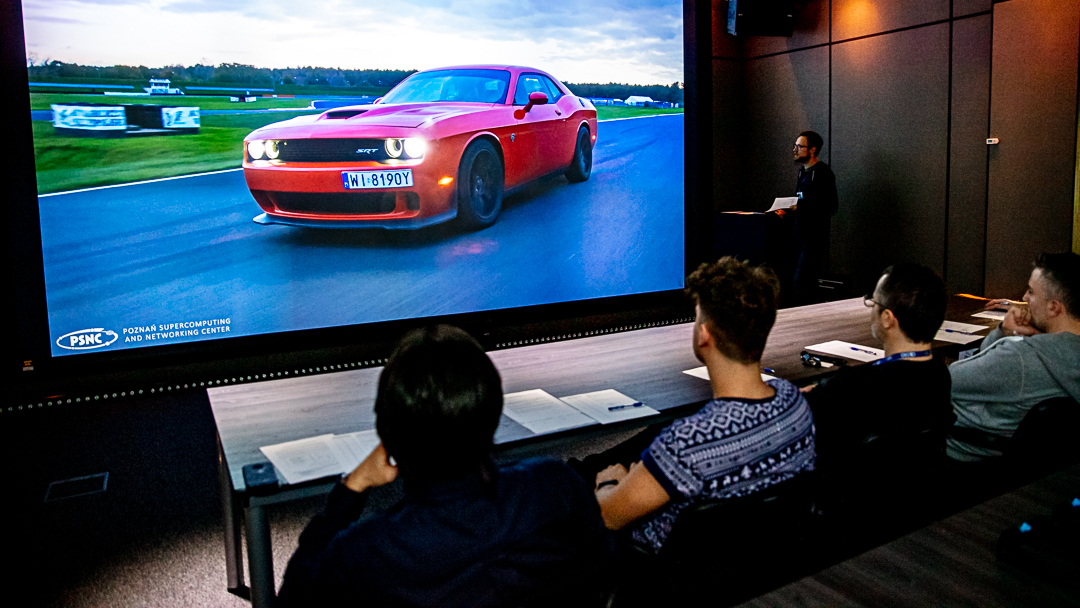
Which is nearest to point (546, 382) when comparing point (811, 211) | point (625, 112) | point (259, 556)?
point (259, 556)

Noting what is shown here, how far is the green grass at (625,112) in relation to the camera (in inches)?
163

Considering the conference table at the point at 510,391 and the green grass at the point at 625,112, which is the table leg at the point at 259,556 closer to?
the conference table at the point at 510,391

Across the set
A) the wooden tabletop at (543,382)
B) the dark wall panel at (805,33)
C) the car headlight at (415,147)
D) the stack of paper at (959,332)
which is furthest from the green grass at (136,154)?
the dark wall panel at (805,33)

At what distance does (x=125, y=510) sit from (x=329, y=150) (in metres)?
1.70

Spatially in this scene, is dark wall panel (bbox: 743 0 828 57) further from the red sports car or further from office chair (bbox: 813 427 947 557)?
office chair (bbox: 813 427 947 557)

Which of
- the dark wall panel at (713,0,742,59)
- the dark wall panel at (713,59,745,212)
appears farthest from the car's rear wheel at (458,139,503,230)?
the dark wall panel at (713,0,742,59)

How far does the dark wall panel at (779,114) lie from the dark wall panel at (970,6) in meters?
1.24

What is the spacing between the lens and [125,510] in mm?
2861

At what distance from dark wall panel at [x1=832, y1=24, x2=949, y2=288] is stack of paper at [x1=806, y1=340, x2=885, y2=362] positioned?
4.17 m

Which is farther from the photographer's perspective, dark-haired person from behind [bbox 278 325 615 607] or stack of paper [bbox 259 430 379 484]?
stack of paper [bbox 259 430 379 484]

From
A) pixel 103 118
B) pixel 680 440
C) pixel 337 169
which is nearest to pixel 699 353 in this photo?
pixel 680 440

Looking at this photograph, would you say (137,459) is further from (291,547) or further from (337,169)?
(337,169)

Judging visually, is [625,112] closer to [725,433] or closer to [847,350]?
[847,350]

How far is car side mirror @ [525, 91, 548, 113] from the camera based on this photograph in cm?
392
